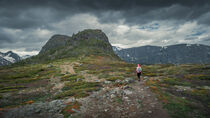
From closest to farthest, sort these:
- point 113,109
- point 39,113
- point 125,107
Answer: point 113,109 → point 125,107 → point 39,113

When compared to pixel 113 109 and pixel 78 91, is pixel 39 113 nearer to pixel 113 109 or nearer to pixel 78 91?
pixel 78 91

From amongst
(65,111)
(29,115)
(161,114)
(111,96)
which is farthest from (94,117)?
(29,115)

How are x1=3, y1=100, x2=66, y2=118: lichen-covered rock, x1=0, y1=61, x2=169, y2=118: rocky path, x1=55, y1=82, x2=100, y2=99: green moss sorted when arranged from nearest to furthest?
x1=0, y1=61, x2=169, y2=118: rocky path < x1=3, y1=100, x2=66, y2=118: lichen-covered rock < x1=55, y1=82, x2=100, y2=99: green moss

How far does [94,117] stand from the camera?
13.4 m

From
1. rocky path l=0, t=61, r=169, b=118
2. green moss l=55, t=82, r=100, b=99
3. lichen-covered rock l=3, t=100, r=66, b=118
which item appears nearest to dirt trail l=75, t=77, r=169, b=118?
rocky path l=0, t=61, r=169, b=118

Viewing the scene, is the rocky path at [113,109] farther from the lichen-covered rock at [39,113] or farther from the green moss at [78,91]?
the green moss at [78,91]

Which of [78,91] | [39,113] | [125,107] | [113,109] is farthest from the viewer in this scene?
[78,91]

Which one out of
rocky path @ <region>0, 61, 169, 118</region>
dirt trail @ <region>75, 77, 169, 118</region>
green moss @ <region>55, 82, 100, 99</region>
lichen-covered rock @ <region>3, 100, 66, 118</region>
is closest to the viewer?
dirt trail @ <region>75, 77, 169, 118</region>

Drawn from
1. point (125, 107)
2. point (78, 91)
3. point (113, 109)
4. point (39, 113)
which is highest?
point (125, 107)

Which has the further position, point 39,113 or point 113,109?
point 39,113

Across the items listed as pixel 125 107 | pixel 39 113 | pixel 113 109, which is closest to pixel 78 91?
pixel 39 113

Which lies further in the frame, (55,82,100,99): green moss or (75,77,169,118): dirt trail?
(55,82,100,99): green moss

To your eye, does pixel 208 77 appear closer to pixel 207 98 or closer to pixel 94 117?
pixel 207 98

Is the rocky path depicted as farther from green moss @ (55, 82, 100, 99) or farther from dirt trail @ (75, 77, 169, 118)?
green moss @ (55, 82, 100, 99)
